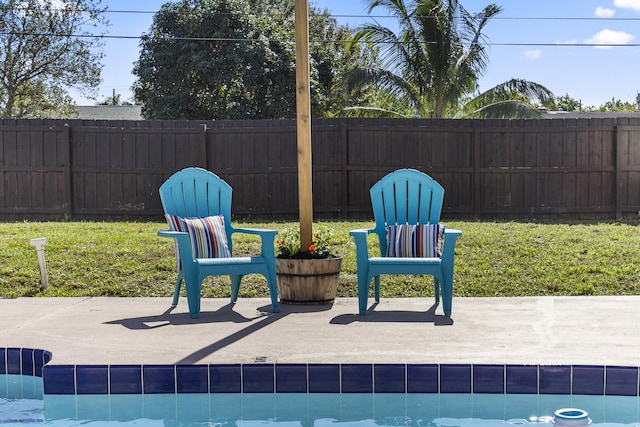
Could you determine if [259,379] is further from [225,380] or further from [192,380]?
[192,380]

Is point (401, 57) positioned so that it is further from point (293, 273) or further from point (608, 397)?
point (608, 397)

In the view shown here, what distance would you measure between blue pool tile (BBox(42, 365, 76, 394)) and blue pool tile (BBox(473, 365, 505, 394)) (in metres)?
1.86

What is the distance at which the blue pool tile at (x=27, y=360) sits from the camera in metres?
4.27

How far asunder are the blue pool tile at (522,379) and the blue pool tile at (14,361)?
96.6 inches

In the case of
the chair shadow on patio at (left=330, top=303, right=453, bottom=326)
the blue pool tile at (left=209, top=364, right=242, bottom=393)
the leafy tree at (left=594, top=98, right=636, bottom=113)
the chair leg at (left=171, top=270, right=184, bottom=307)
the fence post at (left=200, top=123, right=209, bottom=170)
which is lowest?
the blue pool tile at (left=209, top=364, right=242, bottom=393)

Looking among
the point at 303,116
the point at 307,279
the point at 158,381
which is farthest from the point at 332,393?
the point at 303,116

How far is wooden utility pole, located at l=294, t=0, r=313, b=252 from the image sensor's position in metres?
5.59

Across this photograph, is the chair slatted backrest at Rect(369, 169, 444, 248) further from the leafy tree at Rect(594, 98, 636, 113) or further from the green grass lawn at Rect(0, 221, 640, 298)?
the leafy tree at Rect(594, 98, 636, 113)

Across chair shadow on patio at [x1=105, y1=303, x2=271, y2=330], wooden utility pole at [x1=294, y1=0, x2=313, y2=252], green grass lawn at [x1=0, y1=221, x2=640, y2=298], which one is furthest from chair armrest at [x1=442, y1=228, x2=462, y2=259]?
green grass lawn at [x1=0, y1=221, x2=640, y2=298]

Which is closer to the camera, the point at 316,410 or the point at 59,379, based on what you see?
the point at 316,410

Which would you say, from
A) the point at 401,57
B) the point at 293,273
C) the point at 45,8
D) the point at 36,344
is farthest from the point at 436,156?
the point at 45,8

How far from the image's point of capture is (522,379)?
12.5 feet

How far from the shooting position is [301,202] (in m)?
5.80

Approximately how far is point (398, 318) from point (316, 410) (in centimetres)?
160
